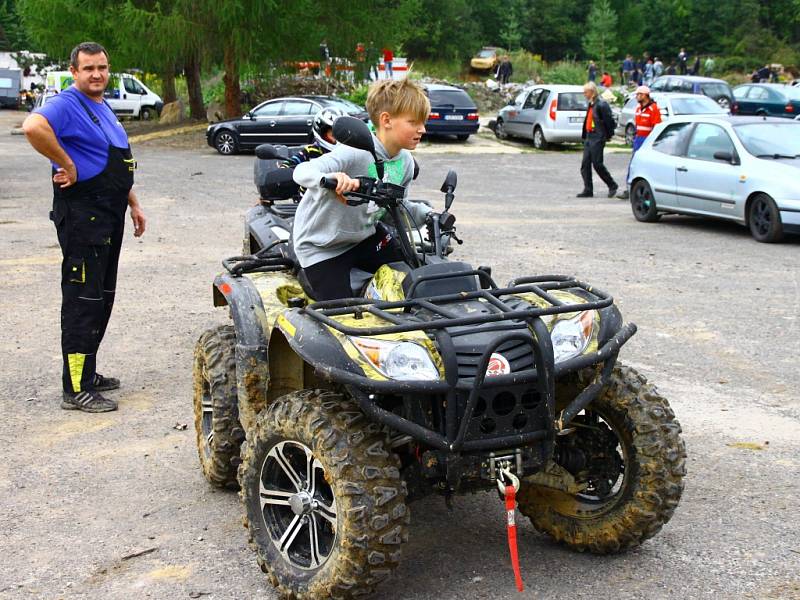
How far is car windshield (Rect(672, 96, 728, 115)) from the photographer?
2516cm

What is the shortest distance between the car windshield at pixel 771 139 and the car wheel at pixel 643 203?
60.6 inches

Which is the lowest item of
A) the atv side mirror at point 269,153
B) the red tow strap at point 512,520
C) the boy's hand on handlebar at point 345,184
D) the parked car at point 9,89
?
A: the parked car at point 9,89

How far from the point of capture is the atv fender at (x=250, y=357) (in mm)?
4906

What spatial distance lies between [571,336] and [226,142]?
77.1 feet

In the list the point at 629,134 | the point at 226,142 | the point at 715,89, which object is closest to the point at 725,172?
the point at 226,142

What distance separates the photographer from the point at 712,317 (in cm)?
917

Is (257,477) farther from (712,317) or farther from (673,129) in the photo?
(673,129)

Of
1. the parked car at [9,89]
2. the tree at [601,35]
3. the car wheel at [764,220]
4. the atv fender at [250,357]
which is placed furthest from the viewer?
the tree at [601,35]

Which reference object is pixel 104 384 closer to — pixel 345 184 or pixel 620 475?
pixel 345 184

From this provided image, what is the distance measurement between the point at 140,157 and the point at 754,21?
5434 centimetres

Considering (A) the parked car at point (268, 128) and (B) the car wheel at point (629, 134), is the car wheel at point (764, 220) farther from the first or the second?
(B) the car wheel at point (629, 134)

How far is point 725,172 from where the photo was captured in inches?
550

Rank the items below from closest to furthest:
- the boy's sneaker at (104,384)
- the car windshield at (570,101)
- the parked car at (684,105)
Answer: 1. the boy's sneaker at (104,384)
2. the parked car at (684,105)
3. the car windshield at (570,101)

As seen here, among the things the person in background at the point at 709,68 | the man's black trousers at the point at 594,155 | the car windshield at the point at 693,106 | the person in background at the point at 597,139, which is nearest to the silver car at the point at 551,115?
the car windshield at the point at 693,106
